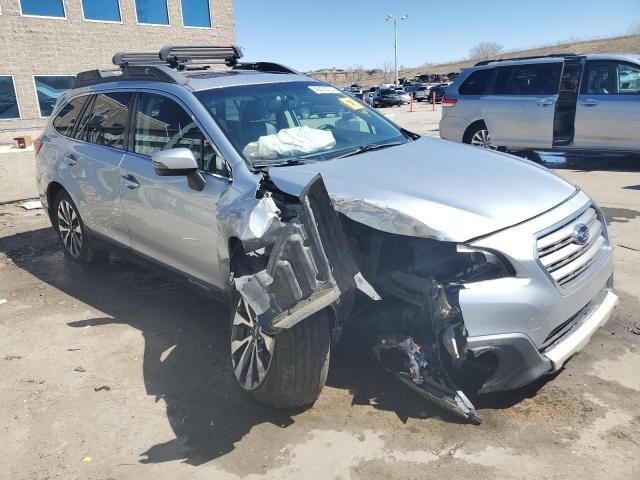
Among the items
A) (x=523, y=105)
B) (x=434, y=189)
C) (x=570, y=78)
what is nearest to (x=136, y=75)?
(x=434, y=189)

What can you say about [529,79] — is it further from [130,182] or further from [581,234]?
[130,182]

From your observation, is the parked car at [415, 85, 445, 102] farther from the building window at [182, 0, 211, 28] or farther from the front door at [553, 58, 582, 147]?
the front door at [553, 58, 582, 147]

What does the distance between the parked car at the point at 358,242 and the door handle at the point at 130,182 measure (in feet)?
0.05

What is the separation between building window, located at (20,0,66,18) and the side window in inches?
684

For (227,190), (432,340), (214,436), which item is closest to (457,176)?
(432,340)

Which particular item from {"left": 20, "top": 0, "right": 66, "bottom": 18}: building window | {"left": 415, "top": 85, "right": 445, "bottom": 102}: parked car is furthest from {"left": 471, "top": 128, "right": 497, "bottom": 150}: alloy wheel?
{"left": 415, "top": 85, "right": 445, "bottom": 102}: parked car

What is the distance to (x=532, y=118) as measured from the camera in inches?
364

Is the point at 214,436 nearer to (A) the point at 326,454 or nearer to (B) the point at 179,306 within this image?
(A) the point at 326,454

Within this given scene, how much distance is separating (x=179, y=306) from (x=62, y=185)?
1.82 metres

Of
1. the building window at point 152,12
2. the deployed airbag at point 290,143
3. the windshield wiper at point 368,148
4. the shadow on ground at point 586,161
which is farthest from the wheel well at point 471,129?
the building window at point 152,12

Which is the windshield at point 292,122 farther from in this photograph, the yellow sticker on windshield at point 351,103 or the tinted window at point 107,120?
the tinted window at point 107,120

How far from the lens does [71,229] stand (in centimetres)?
546

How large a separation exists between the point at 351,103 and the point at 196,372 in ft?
7.80

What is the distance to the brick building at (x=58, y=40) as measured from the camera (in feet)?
58.9
